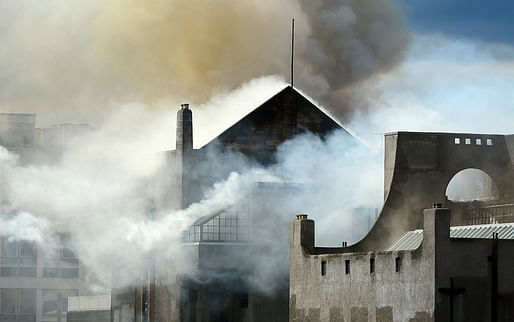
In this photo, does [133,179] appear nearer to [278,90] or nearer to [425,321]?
[278,90]

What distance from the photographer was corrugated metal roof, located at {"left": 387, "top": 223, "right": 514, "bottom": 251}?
242 ft

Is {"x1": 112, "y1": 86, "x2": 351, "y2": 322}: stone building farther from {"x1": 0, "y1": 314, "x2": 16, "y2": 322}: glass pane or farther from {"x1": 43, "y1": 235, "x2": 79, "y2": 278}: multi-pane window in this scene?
{"x1": 43, "y1": 235, "x2": 79, "y2": 278}: multi-pane window

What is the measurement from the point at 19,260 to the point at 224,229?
4907 centimetres

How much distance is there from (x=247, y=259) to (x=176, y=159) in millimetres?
8057

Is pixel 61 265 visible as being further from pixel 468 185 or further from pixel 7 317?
pixel 468 185

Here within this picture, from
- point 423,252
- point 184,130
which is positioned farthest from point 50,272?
point 423,252

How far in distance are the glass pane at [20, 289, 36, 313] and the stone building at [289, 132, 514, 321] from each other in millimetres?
62123

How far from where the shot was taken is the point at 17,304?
142375 mm

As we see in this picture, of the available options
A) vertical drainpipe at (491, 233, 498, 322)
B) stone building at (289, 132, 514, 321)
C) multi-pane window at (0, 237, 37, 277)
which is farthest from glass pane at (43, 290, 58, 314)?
vertical drainpipe at (491, 233, 498, 322)

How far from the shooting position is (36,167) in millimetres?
107812

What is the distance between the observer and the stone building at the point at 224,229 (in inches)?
3752

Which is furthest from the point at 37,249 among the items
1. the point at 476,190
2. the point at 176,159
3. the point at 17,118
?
the point at 476,190

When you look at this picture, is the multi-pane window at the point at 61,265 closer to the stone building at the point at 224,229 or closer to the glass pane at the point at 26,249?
the glass pane at the point at 26,249

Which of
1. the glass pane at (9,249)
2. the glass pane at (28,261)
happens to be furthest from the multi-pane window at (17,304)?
the glass pane at (9,249)
